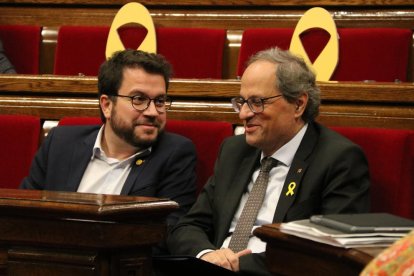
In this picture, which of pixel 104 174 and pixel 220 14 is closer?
pixel 104 174

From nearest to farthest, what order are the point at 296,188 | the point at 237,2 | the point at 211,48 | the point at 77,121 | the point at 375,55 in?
the point at 296,188 → the point at 77,121 → the point at 375,55 → the point at 211,48 → the point at 237,2

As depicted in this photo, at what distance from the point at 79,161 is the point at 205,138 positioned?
0.16 m

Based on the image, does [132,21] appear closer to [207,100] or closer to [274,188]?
[207,100]

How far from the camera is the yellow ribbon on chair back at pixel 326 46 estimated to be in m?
1.24

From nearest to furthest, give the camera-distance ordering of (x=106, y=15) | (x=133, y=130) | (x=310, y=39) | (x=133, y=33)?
(x=133, y=130)
(x=310, y=39)
(x=133, y=33)
(x=106, y=15)

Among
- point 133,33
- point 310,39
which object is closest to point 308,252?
point 310,39

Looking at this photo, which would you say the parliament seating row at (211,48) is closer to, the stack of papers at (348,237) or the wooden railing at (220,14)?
the wooden railing at (220,14)

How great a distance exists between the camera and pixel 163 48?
4.56 ft

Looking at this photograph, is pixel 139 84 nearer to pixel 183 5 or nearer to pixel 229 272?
pixel 229 272

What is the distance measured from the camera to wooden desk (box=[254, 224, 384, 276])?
606 millimetres

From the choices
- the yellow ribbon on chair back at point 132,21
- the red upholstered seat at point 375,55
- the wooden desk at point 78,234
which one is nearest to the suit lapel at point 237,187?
the wooden desk at point 78,234

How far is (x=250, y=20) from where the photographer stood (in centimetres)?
145

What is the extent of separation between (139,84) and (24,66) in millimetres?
500

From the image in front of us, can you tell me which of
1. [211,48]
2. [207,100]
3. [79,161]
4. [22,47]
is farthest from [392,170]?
[22,47]
